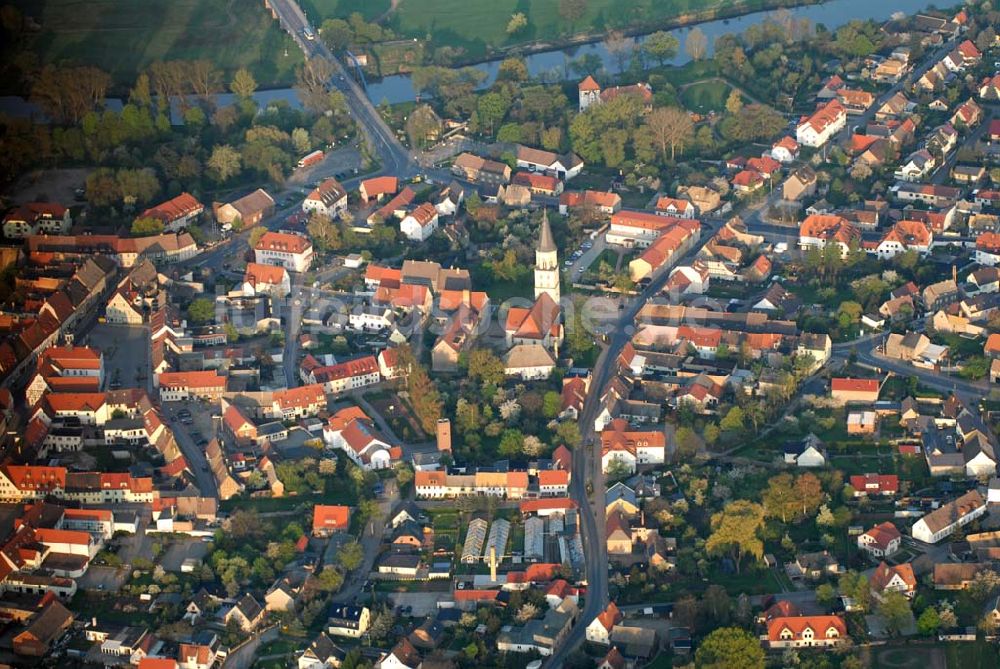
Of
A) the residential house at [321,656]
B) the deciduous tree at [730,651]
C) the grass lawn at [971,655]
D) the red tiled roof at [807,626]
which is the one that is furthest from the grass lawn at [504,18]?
the grass lawn at [971,655]

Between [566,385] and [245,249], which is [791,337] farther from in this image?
[245,249]

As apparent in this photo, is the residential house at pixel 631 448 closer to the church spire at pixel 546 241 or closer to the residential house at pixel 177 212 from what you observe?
the church spire at pixel 546 241

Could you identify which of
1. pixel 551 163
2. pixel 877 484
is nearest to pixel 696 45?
pixel 551 163

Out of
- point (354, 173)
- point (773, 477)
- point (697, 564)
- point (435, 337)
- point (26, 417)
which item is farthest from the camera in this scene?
point (354, 173)

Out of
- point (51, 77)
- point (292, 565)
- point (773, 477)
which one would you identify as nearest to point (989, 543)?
point (773, 477)

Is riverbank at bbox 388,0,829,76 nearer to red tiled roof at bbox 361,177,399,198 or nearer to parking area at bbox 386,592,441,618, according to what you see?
red tiled roof at bbox 361,177,399,198

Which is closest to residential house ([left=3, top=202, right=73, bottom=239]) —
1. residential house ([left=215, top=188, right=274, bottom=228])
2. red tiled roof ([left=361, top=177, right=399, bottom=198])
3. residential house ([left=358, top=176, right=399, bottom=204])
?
residential house ([left=215, top=188, right=274, bottom=228])
